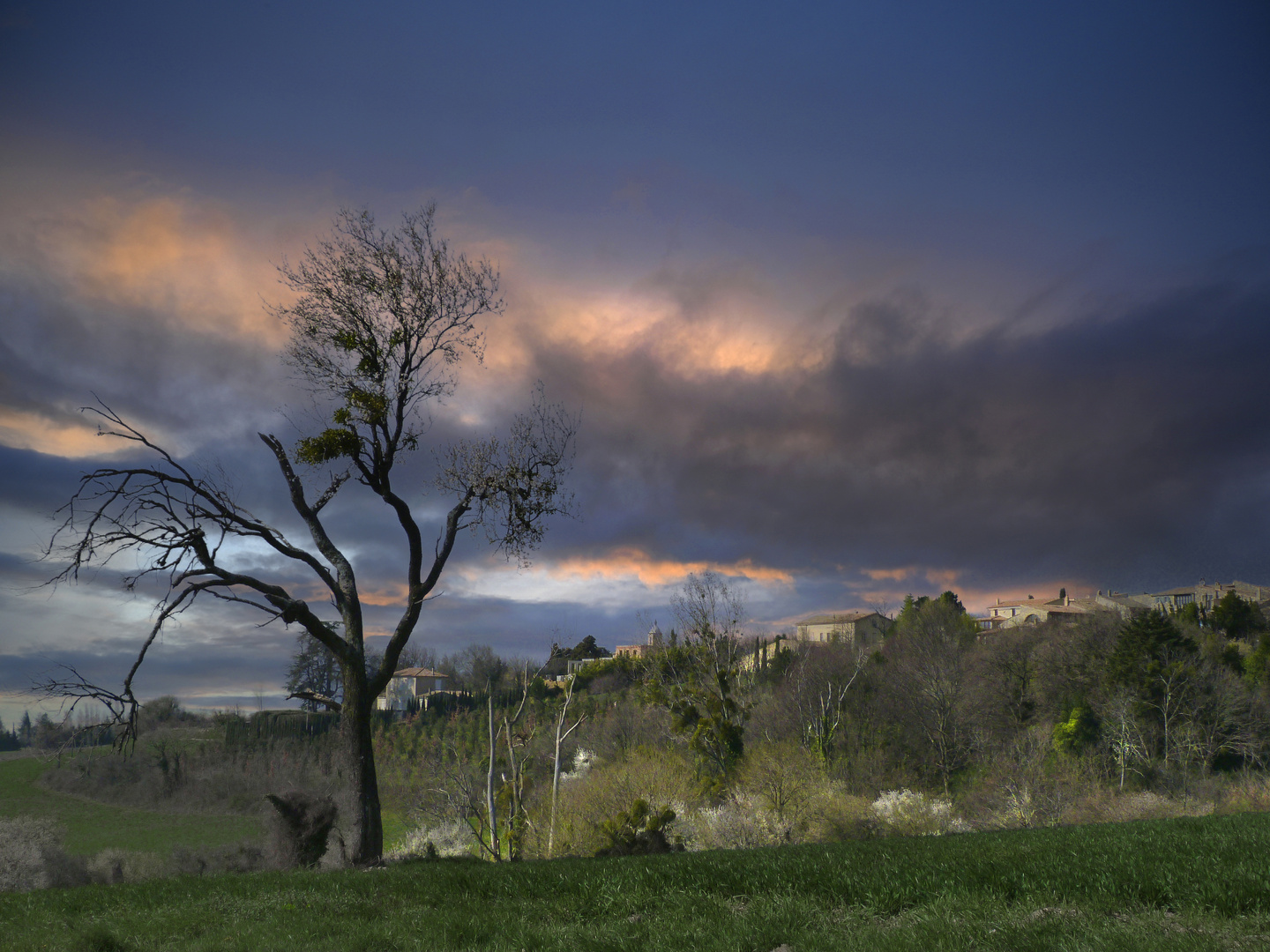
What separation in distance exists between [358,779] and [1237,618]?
75.8m

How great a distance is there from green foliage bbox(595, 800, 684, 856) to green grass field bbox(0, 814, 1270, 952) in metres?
10.3

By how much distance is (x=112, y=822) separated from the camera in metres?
26.0

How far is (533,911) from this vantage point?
270 inches

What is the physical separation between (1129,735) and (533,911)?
50233 millimetres

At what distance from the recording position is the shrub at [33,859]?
18.2m

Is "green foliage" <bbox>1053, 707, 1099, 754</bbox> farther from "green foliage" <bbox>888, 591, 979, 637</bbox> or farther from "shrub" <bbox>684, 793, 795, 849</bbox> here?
"shrub" <bbox>684, 793, 795, 849</bbox>

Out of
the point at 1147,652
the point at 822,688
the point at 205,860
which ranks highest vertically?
the point at 1147,652

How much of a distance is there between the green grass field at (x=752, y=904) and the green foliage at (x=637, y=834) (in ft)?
33.8

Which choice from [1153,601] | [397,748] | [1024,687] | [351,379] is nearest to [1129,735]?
[1024,687]

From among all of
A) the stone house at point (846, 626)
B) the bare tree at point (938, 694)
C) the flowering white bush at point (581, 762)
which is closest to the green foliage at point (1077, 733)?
the bare tree at point (938, 694)

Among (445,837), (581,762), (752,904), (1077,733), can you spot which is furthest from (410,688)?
(752,904)

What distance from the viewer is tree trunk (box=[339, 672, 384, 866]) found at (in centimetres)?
1327

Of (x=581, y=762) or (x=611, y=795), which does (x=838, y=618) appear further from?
(x=611, y=795)

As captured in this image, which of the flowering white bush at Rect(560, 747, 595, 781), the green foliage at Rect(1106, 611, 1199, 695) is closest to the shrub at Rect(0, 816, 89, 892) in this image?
A: the flowering white bush at Rect(560, 747, 595, 781)
